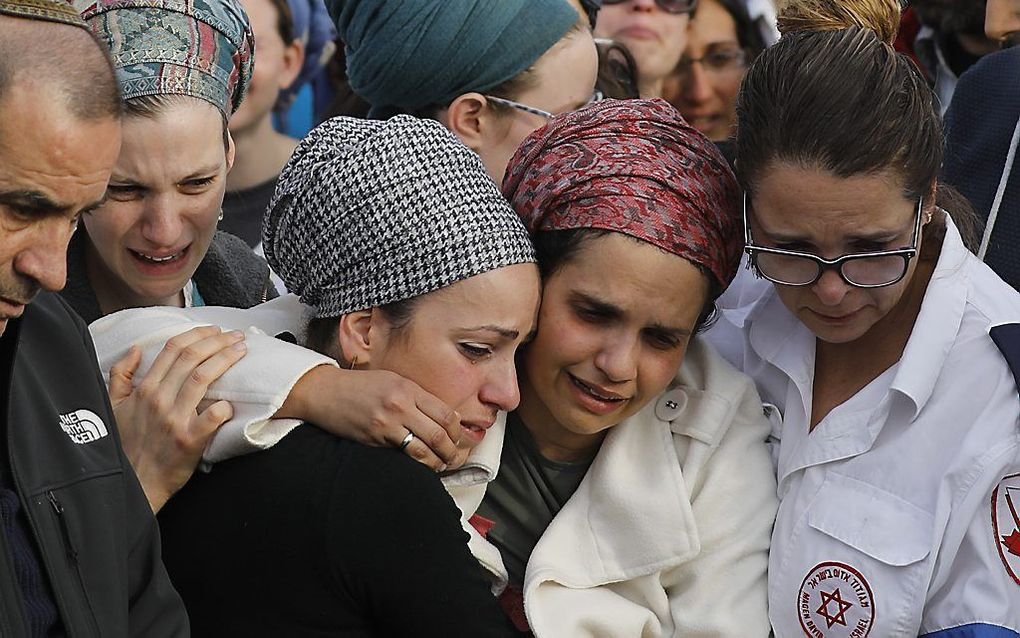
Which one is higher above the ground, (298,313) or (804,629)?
(298,313)

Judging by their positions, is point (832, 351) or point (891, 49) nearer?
point (891, 49)

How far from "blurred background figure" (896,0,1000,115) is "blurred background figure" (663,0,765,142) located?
749 mm

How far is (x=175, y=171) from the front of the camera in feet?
9.55

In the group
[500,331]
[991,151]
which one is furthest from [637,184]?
[991,151]

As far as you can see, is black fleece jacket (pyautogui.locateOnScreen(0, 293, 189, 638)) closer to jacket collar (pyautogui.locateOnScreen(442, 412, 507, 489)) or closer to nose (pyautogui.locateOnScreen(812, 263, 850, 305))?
jacket collar (pyautogui.locateOnScreen(442, 412, 507, 489))

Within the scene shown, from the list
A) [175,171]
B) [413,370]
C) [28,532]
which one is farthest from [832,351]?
[28,532]

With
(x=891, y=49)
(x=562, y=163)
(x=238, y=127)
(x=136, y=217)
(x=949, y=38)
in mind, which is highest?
(x=891, y=49)

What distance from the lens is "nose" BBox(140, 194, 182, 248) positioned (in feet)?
9.59

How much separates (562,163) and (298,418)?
0.82 m

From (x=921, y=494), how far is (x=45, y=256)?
5.44ft

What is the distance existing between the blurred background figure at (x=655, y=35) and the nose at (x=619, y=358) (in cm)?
267

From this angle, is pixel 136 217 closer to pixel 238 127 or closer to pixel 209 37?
pixel 209 37

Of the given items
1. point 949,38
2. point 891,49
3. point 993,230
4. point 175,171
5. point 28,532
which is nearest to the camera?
point 28,532

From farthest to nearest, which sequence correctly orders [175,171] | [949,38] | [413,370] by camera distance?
[949,38], [175,171], [413,370]
